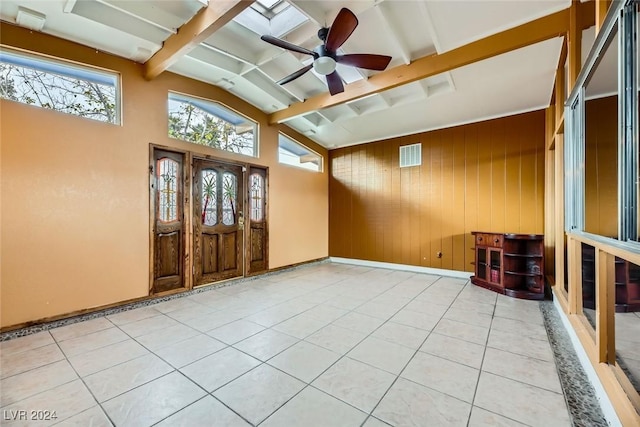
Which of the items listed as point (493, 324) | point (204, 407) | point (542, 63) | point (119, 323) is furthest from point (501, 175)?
point (119, 323)

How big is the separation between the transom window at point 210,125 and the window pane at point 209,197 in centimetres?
53

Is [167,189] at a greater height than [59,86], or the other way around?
[59,86]

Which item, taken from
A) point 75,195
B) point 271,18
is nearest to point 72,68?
point 75,195

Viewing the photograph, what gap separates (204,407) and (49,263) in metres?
2.68

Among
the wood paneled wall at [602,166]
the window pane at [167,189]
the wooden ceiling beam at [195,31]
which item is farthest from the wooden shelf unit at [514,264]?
the window pane at [167,189]

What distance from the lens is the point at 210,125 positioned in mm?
4645

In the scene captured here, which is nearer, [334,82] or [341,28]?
[341,28]

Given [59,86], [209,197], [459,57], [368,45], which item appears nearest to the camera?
[59,86]

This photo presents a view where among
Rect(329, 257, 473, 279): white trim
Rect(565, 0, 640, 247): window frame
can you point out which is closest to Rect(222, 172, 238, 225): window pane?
Rect(329, 257, 473, 279): white trim

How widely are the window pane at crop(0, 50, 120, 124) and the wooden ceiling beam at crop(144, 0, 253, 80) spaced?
1.98 ft

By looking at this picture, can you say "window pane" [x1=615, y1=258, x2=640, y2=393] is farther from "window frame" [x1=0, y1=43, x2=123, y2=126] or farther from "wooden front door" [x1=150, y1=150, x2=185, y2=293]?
"window frame" [x1=0, y1=43, x2=123, y2=126]

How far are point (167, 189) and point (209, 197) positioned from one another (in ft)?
2.29

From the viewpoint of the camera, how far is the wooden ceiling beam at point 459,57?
2.72 m

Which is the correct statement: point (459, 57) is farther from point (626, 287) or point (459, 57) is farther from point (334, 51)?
point (626, 287)
